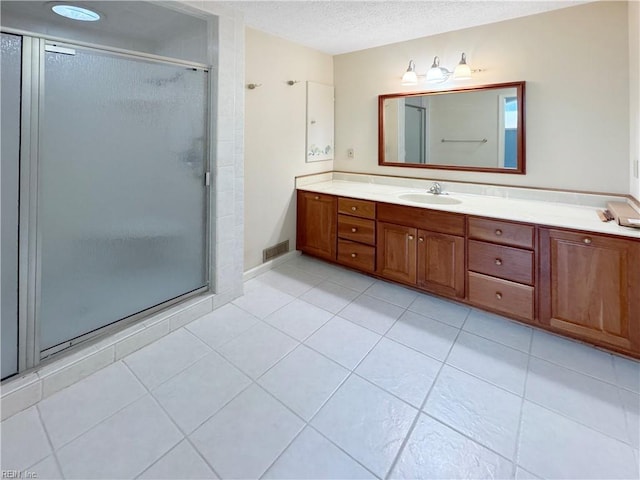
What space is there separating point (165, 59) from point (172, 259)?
4.15 feet

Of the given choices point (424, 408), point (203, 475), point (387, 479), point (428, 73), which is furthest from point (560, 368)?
point (428, 73)

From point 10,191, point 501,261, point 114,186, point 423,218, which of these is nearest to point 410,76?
point 423,218

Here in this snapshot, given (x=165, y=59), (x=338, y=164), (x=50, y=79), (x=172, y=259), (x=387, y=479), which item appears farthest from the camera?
(x=338, y=164)

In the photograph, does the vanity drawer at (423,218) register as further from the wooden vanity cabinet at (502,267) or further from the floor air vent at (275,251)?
the floor air vent at (275,251)

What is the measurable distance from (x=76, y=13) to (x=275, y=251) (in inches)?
89.5

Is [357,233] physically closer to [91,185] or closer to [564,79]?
[564,79]

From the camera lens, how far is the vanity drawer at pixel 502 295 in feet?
7.29

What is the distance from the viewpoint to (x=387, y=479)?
50.5 inches

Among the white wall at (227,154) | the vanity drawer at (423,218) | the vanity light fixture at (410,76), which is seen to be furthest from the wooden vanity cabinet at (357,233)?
the vanity light fixture at (410,76)

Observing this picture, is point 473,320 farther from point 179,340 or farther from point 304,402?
point 179,340

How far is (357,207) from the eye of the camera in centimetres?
304

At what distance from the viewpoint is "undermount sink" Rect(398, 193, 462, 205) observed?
9.65 ft

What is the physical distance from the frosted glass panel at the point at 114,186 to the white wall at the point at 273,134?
2.21 feet

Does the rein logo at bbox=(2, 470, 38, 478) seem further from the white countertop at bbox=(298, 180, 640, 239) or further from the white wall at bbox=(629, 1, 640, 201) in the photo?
the white wall at bbox=(629, 1, 640, 201)
